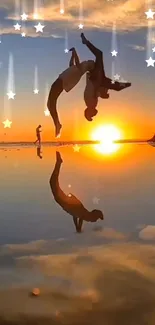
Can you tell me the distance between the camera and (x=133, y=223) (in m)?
1.77

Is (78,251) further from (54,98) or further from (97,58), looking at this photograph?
(54,98)

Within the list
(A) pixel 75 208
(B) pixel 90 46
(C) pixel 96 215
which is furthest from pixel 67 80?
(C) pixel 96 215

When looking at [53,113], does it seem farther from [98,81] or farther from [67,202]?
[67,202]

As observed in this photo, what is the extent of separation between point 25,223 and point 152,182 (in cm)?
106

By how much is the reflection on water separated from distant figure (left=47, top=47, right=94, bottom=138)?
37.2 inches

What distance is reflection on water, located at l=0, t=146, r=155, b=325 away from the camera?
1.06 metres

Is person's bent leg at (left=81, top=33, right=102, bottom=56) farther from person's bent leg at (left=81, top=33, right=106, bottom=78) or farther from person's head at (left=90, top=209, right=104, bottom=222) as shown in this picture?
person's head at (left=90, top=209, right=104, bottom=222)

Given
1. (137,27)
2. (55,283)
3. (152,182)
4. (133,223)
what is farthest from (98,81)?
(55,283)

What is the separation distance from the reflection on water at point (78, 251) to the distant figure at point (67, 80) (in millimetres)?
946

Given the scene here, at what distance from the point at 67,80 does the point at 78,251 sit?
2243 millimetres

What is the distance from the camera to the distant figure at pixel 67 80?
3244mm

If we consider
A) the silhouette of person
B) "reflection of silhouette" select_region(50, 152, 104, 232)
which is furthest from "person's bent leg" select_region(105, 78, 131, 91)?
"reflection of silhouette" select_region(50, 152, 104, 232)

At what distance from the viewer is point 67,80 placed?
138 inches

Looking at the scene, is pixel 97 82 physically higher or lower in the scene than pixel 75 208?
higher
